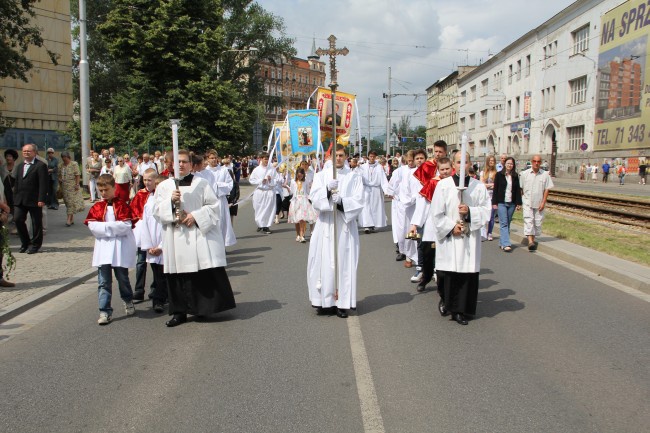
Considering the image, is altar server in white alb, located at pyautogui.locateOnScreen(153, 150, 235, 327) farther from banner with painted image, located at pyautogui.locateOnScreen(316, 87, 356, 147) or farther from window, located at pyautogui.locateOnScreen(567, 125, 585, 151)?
window, located at pyautogui.locateOnScreen(567, 125, 585, 151)

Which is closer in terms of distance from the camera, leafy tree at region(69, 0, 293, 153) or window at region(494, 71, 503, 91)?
leafy tree at region(69, 0, 293, 153)

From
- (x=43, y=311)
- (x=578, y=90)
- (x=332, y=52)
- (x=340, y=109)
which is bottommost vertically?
(x=43, y=311)

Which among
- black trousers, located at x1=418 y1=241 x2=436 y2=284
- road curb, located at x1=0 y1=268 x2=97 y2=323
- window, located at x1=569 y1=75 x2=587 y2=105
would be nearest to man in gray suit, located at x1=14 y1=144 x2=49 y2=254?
road curb, located at x1=0 y1=268 x2=97 y2=323

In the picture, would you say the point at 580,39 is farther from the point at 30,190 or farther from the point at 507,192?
the point at 30,190

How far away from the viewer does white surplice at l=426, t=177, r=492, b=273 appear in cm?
630

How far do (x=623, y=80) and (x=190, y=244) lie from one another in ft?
127

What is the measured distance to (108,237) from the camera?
6434mm

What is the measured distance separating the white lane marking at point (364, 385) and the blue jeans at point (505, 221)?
6.39 meters

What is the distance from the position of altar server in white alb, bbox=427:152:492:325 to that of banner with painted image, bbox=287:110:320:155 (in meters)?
4.73

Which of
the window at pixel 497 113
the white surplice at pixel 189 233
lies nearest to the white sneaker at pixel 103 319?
the white surplice at pixel 189 233

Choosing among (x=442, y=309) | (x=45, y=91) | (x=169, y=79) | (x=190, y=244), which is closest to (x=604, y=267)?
(x=442, y=309)

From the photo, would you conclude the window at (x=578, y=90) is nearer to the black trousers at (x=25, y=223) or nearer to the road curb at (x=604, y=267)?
the road curb at (x=604, y=267)

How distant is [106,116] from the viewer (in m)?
35.3

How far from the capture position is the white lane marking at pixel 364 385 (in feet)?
12.9
